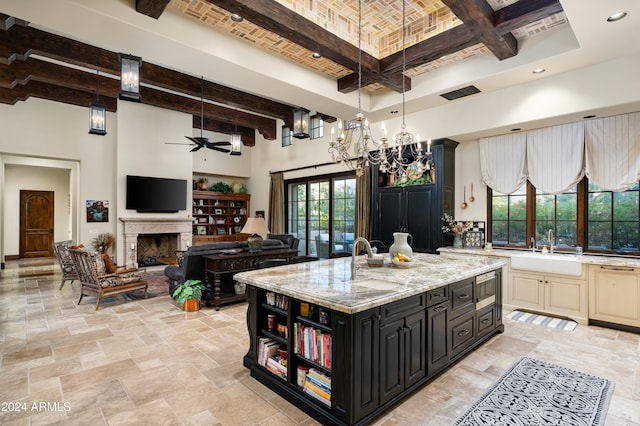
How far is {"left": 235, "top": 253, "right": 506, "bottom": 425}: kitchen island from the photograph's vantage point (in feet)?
7.13

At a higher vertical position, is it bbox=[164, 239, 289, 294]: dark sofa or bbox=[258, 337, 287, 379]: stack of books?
bbox=[164, 239, 289, 294]: dark sofa

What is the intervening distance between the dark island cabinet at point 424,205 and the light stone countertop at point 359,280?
1884mm

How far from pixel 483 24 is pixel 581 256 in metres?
3.46

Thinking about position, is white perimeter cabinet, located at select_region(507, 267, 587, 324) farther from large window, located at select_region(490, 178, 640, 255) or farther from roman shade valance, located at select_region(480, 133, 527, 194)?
roman shade valance, located at select_region(480, 133, 527, 194)

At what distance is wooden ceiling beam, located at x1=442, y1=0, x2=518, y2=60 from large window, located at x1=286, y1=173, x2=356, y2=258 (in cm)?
407

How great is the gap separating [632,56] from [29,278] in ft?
37.8

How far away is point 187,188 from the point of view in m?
9.08

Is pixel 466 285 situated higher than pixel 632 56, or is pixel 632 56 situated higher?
pixel 632 56

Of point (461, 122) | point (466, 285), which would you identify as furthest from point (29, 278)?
point (461, 122)

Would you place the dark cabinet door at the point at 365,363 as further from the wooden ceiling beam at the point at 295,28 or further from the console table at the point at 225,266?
the console table at the point at 225,266

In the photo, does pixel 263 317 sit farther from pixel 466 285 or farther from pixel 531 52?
pixel 531 52

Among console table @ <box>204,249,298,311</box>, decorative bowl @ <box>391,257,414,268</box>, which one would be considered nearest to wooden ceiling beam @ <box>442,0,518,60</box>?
decorative bowl @ <box>391,257,414,268</box>

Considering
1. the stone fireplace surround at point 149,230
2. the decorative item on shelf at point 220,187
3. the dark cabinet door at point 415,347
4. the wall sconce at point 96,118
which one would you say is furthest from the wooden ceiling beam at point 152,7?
Result: the decorative item on shelf at point 220,187

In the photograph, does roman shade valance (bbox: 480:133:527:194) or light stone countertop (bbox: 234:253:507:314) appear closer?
light stone countertop (bbox: 234:253:507:314)
